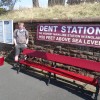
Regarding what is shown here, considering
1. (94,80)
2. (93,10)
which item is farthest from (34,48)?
(94,80)

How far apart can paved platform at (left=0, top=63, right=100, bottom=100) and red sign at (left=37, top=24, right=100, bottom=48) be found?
1.37 m

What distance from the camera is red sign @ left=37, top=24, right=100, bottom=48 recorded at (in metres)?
6.89

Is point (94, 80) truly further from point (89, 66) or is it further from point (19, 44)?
point (19, 44)

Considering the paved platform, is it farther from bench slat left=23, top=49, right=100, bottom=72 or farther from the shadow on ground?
bench slat left=23, top=49, right=100, bottom=72

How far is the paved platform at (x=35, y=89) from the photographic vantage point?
615 centimetres

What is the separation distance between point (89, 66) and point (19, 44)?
132 inches

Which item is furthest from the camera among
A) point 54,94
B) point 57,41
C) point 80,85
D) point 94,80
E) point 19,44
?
point 19,44

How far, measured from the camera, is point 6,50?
10.7 meters

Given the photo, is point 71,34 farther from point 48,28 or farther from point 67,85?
point 67,85

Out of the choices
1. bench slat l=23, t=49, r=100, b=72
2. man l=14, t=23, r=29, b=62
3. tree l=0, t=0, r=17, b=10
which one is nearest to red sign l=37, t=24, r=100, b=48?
man l=14, t=23, r=29, b=62

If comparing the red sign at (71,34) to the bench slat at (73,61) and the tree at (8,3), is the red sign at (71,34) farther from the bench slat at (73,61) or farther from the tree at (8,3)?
the tree at (8,3)

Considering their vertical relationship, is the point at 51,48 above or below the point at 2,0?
below

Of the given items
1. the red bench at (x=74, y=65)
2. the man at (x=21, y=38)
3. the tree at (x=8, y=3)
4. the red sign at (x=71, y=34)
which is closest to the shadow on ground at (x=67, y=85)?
the red bench at (x=74, y=65)

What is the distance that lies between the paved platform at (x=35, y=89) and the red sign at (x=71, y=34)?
1366 mm
